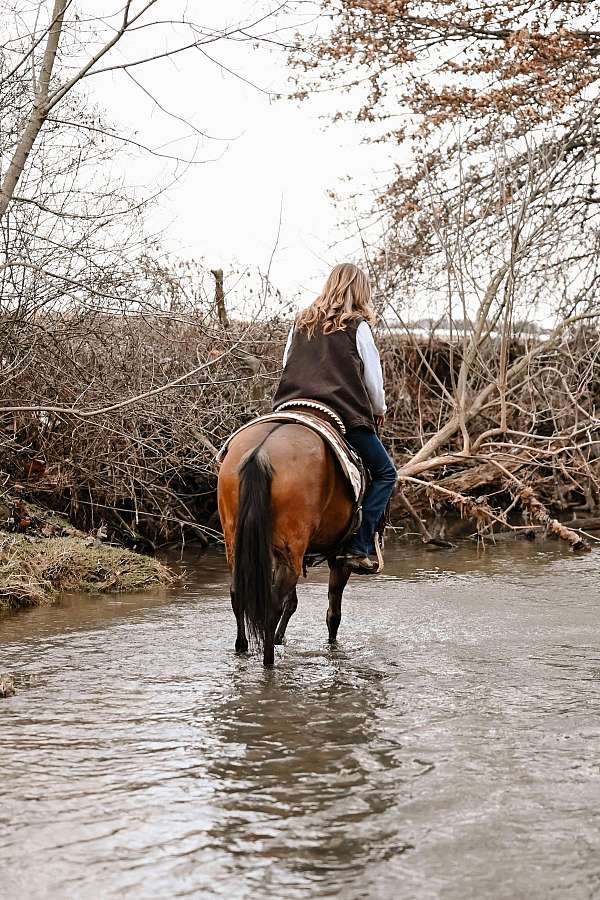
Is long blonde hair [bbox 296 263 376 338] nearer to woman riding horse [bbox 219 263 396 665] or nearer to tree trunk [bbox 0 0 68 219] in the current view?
woman riding horse [bbox 219 263 396 665]

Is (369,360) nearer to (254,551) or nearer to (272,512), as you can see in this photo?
(272,512)

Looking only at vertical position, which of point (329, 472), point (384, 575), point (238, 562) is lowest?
point (384, 575)

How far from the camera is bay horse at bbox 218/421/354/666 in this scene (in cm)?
Result: 574

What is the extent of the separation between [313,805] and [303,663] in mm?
2600

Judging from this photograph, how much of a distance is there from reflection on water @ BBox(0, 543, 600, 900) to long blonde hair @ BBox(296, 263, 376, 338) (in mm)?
2128

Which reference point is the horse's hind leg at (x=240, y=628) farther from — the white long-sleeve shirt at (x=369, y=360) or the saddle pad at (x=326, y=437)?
the white long-sleeve shirt at (x=369, y=360)

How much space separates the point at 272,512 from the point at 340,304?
5.69 feet

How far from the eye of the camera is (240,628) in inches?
245

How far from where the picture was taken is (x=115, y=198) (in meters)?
9.24

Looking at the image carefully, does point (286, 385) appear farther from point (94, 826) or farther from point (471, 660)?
point (94, 826)

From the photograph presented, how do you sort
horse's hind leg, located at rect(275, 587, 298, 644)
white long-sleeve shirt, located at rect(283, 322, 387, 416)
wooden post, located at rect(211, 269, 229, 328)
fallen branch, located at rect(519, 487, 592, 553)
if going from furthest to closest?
fallen branch, located at rect(519, 487, 592, 553) → wooden post, located at rect(211, 269, 229, 328) → white long-sleeve shirt, located at rect(283, 322, 387, 416) → horse's hind leg, located at rect(275, 587, 298, 644)

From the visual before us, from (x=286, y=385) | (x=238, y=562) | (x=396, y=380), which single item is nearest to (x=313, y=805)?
(x=238, y=562)

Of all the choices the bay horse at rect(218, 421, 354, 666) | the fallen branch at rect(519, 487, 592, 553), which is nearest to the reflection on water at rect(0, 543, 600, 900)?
the bay horse at rect(218, 421, 354, 666)

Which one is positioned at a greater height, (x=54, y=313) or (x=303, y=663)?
(x=54, y=313)
